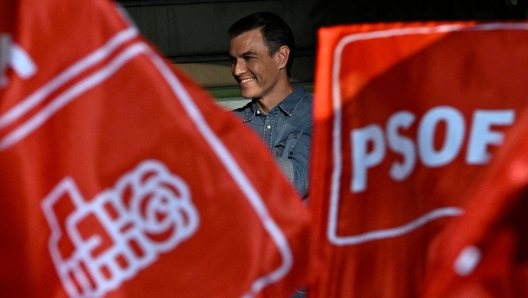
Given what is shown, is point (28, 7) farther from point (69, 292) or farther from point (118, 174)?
point (69, 292)

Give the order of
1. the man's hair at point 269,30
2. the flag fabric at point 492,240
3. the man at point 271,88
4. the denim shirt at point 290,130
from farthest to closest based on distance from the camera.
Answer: the man's hair at point 269,30 → the man at point 271,88 → the denim shirt at point 290,130 → the flag fabric at point 492,240

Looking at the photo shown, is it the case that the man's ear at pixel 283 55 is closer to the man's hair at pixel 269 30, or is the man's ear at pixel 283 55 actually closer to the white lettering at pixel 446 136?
the man's hair at pixel 269 30

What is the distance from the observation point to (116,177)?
2.00 meters

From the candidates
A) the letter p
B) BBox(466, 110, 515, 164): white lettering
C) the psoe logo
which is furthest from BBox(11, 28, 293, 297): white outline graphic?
BBox(466, 110, 515, 164): white lettering

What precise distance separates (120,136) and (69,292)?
1.18 ft

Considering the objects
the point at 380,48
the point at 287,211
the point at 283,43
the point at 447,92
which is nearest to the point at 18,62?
the point at 287,211

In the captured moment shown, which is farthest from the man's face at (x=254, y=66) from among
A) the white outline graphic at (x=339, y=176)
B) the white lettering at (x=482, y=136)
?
the white lettering at (x=482, y=136)

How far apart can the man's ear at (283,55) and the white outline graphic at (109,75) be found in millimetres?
1279

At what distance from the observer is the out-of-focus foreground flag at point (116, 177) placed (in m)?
1.99

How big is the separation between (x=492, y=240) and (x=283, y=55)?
1.52m

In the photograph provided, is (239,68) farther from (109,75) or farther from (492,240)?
(492,240)

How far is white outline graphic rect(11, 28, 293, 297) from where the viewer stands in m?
2.00

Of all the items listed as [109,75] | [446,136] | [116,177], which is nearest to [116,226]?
[116,177]

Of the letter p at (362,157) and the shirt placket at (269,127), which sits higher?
the letter p at (362,157)
